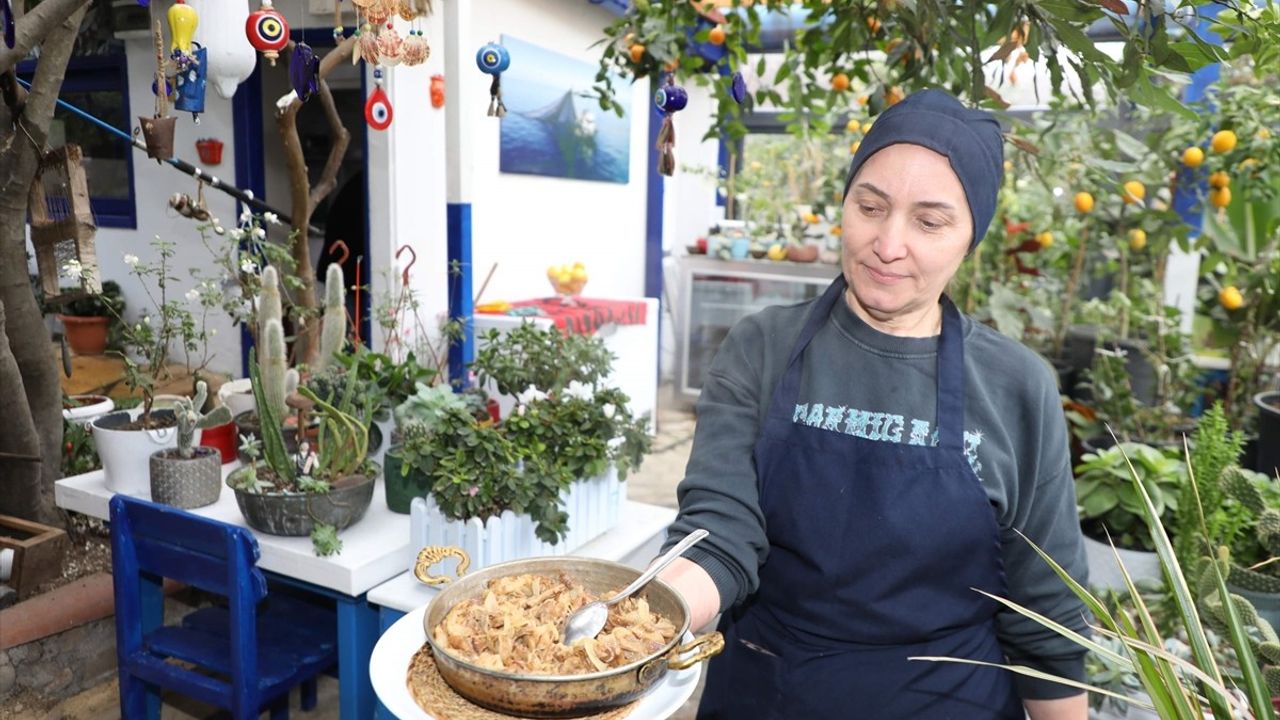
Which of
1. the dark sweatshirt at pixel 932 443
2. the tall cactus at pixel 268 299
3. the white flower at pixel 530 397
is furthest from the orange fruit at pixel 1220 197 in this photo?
the tall cactus at pixel 268 299

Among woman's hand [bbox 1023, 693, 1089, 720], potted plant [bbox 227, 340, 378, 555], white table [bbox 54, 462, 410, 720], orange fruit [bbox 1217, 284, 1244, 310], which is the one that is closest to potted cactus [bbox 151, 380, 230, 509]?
potted plant [bbox 227, 340, 378, 555]

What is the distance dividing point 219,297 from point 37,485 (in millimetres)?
921

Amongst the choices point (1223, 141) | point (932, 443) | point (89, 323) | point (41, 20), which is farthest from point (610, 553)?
point (89, 323)

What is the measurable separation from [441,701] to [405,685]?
0.06 m

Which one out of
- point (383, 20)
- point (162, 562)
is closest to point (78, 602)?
point (162, 562)

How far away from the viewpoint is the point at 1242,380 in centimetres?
436

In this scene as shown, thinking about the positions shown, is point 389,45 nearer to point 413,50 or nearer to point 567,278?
point 413,50

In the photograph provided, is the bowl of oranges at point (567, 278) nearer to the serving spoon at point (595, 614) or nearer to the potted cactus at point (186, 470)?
the potted cactus at point (186, 470)

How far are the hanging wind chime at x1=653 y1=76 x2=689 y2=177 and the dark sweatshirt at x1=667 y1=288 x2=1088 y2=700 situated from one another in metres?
1.22

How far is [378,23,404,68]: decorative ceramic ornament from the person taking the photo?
2123 millimetres

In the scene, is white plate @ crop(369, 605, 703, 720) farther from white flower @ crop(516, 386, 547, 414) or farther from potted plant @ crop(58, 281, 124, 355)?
potted plant @ crop(58, 281, 124, 355)

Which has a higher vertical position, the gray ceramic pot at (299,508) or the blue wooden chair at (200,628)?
the gray ceramic pot at (299,508)

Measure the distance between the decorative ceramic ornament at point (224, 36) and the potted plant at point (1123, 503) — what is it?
2386mm

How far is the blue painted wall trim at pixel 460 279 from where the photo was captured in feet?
15.7
